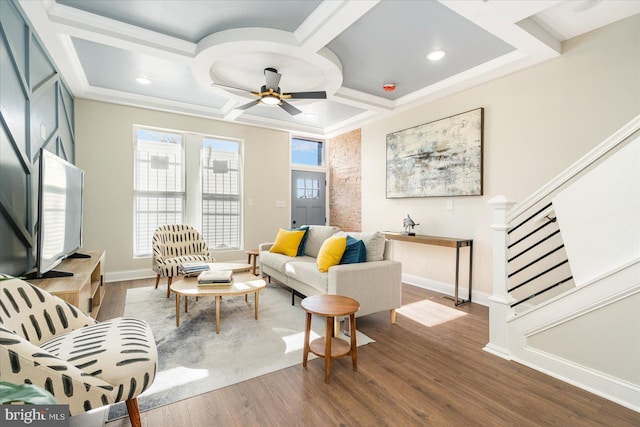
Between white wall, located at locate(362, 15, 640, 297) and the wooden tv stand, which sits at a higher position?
white wall, located at locate(362, 15, 640, 297)

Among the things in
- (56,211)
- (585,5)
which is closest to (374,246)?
(585,5)

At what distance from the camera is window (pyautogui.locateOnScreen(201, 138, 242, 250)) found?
531cm

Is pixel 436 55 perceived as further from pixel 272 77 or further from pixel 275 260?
pixel 275 260

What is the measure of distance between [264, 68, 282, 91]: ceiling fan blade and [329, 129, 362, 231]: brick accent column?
8.35 ft

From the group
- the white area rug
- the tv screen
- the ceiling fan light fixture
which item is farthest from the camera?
the ceiling fan light fixture

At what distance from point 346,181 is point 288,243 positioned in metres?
2.44

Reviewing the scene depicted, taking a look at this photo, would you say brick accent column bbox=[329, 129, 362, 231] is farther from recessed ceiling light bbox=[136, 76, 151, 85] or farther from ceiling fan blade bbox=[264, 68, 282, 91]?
recessed ceiling light bbox=[136, 76, 151, 85]

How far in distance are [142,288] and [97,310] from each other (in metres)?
1.03

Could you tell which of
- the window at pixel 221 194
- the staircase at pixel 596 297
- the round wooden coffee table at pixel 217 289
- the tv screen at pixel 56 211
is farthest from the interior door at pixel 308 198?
the staircase at pixel 596 297

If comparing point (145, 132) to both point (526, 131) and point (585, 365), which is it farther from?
point (585, 365)

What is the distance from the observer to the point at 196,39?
294 centimetres

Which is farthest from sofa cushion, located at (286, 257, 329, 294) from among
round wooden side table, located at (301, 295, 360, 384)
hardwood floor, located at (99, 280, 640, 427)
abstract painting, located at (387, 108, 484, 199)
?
abstract painting, located at (387, 108, 484, 199)

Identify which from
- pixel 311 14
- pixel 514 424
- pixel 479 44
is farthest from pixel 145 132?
pixel 514 424

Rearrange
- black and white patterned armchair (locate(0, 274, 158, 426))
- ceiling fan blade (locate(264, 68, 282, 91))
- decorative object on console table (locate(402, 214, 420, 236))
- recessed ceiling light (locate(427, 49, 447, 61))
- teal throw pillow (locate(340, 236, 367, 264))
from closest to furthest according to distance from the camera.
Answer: black and white patterned armchair (locate(0, 274, 158, 426)) < teal throw pillow (locate(340, 236, 367, 264)) < recessed ceiling light (locate(427, 49, 447, 61)) < ceiling fan blade (locate(264, 68, 282, 91)) < decorative object on console table (locate(402, 214, 420, 236))
